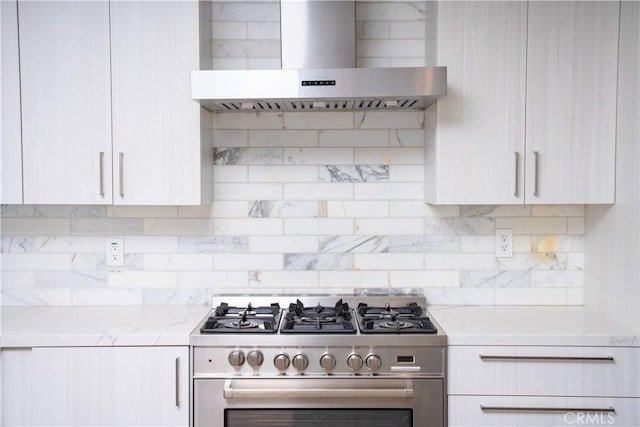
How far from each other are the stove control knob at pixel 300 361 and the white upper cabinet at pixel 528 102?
0.88 m

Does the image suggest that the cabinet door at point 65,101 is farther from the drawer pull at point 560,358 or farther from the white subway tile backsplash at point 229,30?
the drawer pull at point 560,358

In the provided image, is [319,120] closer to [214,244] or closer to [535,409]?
[214,244]

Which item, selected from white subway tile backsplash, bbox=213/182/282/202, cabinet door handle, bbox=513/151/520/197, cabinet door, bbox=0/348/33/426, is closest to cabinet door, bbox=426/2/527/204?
cabinet door handle, bbox=513/151/520/197

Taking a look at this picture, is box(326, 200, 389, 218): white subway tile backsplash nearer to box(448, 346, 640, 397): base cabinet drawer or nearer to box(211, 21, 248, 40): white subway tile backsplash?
box(448, 346, 640, 397): base cabinet drawer

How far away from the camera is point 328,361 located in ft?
6.44

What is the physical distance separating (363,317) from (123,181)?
119cm

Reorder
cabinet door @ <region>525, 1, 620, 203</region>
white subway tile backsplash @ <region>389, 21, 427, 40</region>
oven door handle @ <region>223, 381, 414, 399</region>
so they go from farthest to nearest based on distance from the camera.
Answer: white subway tile backsplash @ <region>389, 21, 427, 40</region> → cabinet door @ <region>525, 1, 620, 203</region> → oven door handle @ <region>223, 381, 414, 399</region>

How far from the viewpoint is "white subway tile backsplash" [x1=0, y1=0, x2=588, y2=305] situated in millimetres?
2527

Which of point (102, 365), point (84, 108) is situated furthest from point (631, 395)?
point (84, 108)

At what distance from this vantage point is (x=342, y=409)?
1974 mm

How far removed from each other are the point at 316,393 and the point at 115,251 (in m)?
1.26

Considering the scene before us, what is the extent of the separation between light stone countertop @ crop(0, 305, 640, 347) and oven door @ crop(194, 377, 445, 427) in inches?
9.1

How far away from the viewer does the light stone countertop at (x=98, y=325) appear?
2.01 meters
